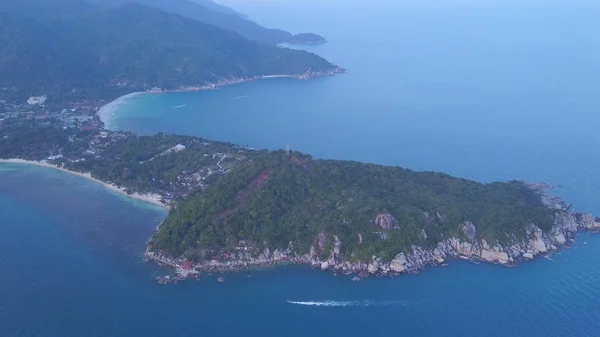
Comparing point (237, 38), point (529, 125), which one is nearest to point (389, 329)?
point (529, 125)

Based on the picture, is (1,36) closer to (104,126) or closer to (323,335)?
(104,126)

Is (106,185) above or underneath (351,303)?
above

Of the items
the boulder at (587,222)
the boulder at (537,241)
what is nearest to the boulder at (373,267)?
the boulder at (537,241)

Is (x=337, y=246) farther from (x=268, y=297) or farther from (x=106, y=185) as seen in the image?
(x=106, y=185)

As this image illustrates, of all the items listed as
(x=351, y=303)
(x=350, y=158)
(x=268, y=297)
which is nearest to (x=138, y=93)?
(x=350, y=158)

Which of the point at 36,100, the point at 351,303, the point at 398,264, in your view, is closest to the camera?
the point at 351,303

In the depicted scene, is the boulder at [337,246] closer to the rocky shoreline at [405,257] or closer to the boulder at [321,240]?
the rocky shoreline at [405,257]
